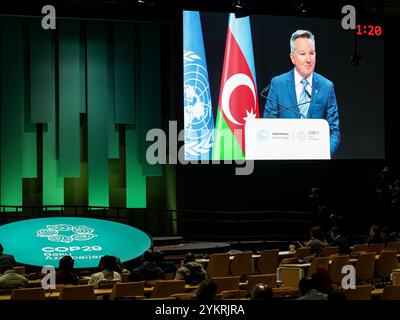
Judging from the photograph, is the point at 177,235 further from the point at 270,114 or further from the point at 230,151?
the point at 270,114

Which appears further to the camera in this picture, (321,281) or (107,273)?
(107,273)

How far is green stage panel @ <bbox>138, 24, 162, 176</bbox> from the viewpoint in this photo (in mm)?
15242

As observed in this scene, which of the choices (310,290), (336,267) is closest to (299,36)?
(336,267)

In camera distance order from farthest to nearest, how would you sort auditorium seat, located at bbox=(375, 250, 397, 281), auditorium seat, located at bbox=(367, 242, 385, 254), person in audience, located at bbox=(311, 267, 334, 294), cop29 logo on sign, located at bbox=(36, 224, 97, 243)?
auditorium seat, located at bbox=(367, 242, 385, 254) → cop29 logo on sign, located at bbox=(36, 224, 97, 243) → auditorium seat, located at bbox=(375, 250, 397, 281) → person in audience, located at bbox=(311, 267, 334, 294)

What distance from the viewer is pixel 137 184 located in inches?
604

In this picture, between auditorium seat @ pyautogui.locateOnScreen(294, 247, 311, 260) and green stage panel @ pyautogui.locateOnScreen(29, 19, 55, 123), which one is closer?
auditorium seat @ pyautogui.locateOnScreen(294, 247, 311, 260)

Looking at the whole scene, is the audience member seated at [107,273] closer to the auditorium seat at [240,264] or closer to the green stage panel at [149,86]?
the auditorium seat at [240,264]

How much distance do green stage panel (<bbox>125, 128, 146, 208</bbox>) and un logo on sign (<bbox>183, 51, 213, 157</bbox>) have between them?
1582 millimetres

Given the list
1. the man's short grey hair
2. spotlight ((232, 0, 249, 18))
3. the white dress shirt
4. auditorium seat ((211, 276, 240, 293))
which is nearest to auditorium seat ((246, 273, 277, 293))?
auditorium seat ((211, 276, 240, 293))

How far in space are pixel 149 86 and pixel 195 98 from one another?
1.48 metres

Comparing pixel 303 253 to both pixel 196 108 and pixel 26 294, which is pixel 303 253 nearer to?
pixel 196 108

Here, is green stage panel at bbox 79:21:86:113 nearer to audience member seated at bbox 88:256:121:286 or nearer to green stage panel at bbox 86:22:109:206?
green stage panel at bbox 86:22:109:206

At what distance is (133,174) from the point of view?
15.3m
